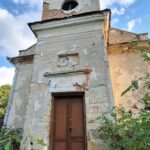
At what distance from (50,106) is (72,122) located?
0.85 meters

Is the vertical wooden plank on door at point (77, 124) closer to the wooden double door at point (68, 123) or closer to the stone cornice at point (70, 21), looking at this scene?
the wooden double door at point (68, 123)

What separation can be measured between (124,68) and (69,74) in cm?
245

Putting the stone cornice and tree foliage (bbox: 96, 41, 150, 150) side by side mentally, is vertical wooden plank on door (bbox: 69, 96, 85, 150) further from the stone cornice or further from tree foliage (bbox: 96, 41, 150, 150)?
the stone cornice

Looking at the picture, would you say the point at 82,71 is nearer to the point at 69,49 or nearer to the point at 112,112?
the point at 69,49

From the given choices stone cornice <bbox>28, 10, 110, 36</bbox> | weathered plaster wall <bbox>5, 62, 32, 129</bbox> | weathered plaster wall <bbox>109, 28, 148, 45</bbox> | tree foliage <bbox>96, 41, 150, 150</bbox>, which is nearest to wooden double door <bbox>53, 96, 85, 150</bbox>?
tree foliage <bbox>96, 41, 150, 150</bbox>

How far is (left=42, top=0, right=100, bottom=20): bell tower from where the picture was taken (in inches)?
320

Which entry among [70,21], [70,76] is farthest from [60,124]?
[70,21]

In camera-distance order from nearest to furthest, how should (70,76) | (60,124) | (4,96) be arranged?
(60,124)
(70,76)
(4,96)

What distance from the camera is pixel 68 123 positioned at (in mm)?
6121

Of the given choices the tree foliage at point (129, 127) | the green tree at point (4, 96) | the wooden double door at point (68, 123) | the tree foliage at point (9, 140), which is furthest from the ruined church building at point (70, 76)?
the green tree at point (4, 96)

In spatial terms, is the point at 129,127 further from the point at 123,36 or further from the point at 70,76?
the point at 123,36

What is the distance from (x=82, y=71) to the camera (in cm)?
655

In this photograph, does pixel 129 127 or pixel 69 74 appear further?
pixel 69 74

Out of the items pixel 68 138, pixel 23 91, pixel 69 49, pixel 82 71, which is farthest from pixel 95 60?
pixel 23 91
